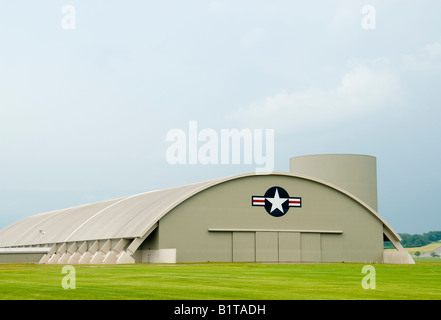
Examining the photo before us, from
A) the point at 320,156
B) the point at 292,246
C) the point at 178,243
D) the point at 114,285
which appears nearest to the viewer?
the point at 114,285

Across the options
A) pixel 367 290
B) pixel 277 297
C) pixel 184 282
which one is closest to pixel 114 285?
pixel 184 282

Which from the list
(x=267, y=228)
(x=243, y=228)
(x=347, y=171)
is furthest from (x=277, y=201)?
(x=347, y=171)

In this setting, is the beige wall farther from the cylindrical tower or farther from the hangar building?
the cylindrical tower

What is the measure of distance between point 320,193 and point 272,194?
4.92 metres

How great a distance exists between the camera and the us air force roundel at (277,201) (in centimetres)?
6178

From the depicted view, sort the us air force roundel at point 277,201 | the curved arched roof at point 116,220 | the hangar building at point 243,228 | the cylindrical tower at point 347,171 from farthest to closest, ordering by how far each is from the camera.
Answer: the cylindrical tower at point 347,171, the us air force roundel at point 277,201, the curved arched roof at point 116,220, the hangar building at point 243,228

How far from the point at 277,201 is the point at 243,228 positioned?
4.33m

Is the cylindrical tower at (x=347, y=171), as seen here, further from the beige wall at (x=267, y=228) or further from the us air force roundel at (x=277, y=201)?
the us air force roundel at (x=277, y=201)

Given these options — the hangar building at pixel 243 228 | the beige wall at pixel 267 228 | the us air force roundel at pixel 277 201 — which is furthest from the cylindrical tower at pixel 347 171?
the us air force roundel at pixel 277 201

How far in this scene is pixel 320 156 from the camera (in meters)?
72.9

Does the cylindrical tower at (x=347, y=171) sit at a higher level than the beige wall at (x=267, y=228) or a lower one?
higher

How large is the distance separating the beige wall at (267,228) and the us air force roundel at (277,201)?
1.25 ft

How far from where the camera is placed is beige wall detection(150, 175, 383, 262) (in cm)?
5878
